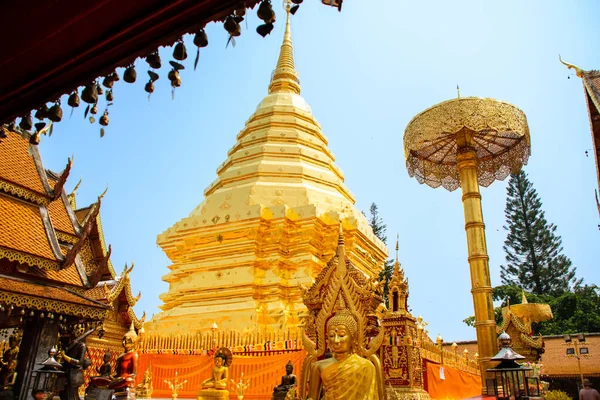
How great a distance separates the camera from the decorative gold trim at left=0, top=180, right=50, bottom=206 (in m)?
7.57

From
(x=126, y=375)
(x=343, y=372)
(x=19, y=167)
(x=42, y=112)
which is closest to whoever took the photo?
(x=42, y=112)

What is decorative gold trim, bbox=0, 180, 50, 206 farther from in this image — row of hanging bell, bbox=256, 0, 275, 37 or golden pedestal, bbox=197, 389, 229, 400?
row of hanging bell, bbox=256, 0, 275, 37

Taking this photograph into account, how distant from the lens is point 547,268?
31.2 m

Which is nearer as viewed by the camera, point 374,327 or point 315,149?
point 374,327

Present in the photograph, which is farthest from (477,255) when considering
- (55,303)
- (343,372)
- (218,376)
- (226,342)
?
(55,303)

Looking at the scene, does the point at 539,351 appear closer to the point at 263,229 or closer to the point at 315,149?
the point at 263,229

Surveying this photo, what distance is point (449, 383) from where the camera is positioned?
996 cm

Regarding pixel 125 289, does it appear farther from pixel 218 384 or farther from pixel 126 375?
pixel 218 384

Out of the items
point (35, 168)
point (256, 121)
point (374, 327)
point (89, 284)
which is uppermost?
point (256, 121)

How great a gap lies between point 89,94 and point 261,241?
1055 centimetres

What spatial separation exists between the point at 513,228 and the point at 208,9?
33.6 m

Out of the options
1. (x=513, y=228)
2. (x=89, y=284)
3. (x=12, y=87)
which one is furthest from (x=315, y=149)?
(x=513, y=228)

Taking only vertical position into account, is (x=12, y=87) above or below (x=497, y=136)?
below

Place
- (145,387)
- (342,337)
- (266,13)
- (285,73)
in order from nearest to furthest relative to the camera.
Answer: (266,13)
(342,337)
(145,387)
(285,73)
